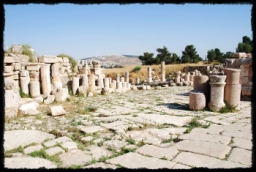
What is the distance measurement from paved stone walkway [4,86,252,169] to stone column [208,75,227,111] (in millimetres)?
1132

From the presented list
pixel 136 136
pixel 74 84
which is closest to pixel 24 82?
pixel 74 84

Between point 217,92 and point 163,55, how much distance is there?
161 ft

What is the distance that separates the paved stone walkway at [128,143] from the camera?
3.04 meters

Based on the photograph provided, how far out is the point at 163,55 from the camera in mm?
55031

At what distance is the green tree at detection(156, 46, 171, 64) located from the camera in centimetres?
→ 5289

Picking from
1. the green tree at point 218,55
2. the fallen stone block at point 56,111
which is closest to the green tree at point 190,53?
the green tree at point 218,55

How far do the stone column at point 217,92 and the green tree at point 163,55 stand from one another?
4626 centimetres

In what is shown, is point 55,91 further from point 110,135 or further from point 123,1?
point 123,1

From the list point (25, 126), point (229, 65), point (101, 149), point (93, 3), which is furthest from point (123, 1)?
point (229, 65)

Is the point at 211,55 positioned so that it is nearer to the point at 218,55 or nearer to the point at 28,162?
the point at 218,55

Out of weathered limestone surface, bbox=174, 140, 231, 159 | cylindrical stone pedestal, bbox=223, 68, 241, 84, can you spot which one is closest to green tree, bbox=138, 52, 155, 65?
cylindrical stone pedestal, bbox=223, 68, 241, 84

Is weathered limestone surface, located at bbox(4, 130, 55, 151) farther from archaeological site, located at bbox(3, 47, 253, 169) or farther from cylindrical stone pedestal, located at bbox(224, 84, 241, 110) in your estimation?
cylindrical stone pedestal, located at bbox(224, 84, 241, 110)

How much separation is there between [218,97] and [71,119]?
15.5 feet

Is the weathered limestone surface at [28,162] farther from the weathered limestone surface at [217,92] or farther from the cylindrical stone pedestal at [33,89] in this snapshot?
the cylindrical stone pedestal at [33,89]
